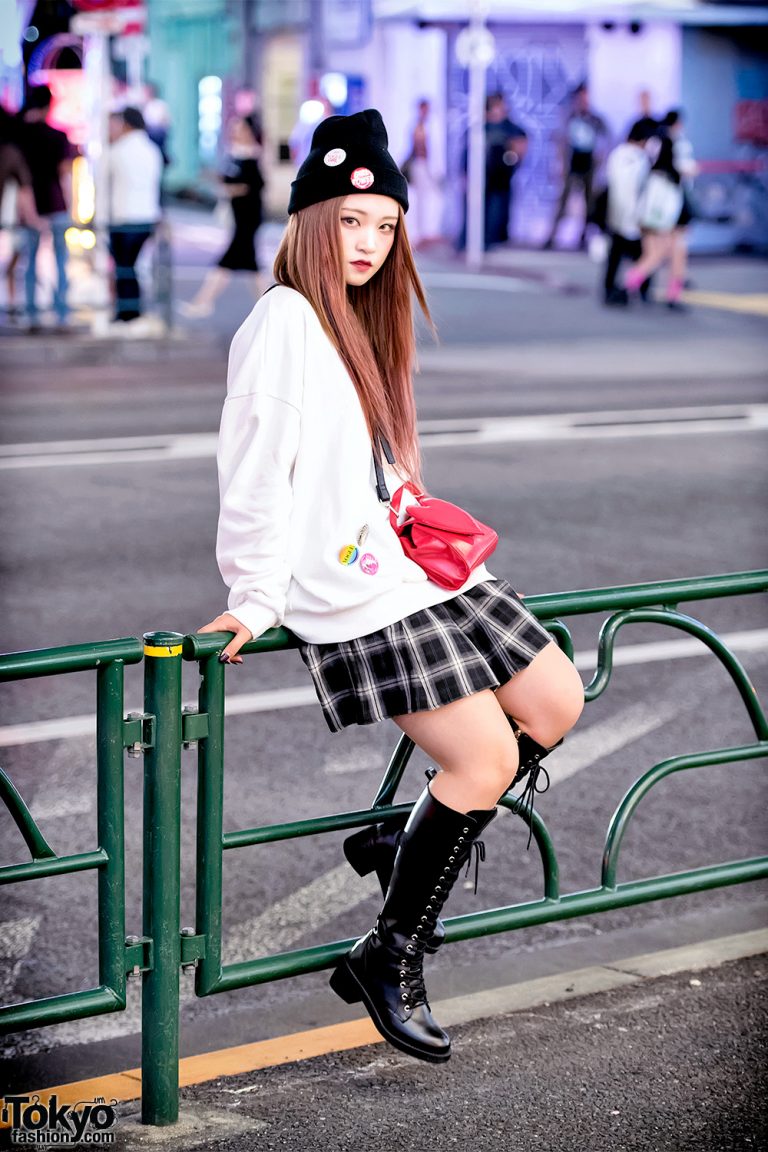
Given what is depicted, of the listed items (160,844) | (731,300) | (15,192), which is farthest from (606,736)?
(731,300)

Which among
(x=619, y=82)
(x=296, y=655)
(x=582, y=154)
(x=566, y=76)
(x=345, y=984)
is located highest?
(x=566, y=76)

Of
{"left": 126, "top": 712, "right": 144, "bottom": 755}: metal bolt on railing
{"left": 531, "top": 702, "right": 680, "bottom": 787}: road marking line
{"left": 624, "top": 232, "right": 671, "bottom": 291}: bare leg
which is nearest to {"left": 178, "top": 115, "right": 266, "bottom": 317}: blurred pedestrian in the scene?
{"left": 624, "top": 232, "right": 671, "bottom": 291}: bare leg

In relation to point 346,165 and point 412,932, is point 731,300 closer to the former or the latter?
point 346,165

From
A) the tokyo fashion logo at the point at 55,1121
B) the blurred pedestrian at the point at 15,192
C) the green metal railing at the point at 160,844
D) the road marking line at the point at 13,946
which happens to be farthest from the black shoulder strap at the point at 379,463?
the blurred pedestrian at the point at 15,192

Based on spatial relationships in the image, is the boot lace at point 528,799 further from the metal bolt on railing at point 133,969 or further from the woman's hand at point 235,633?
the metal bolt on railing at point 133,969

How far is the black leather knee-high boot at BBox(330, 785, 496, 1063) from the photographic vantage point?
358 cm

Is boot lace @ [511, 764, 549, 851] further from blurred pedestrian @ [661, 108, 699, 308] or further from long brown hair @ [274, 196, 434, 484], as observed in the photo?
blurred pedestrian @ [661, 108, 699, 308]

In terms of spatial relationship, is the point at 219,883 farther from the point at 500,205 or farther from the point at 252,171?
the point at 500,205

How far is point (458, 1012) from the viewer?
4.08m

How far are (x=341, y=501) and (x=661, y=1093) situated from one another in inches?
54.6

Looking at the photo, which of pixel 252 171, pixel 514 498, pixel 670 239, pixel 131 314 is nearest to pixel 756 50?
pixel 670 239

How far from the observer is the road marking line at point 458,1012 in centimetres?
374

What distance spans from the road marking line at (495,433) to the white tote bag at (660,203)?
6309mm

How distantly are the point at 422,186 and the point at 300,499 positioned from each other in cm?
2631
